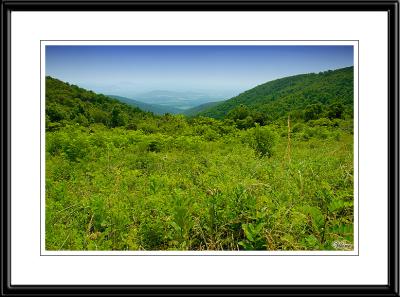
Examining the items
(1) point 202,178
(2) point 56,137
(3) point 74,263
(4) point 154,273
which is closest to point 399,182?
(4) point 154,273

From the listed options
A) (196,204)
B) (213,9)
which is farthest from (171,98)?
(213,9)

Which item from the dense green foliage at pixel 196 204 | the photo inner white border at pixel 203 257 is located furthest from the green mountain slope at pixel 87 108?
the photo inner white border at pixel 203 257

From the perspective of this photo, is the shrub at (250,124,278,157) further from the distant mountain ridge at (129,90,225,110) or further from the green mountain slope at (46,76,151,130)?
the green mountain slope at (46,76,151,130)

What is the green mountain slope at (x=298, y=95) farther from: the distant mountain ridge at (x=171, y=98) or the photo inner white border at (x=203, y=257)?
the photo inner white border at (x=203, y=257)

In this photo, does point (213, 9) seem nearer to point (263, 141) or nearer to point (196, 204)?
point (196, 204)

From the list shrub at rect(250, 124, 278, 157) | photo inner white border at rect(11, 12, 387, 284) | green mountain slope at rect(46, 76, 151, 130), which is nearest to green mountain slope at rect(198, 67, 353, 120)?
Result: green mountain slope at rect(46, 76, 151, 130)

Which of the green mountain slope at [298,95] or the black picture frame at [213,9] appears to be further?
the green mountain slope at [298,95]
